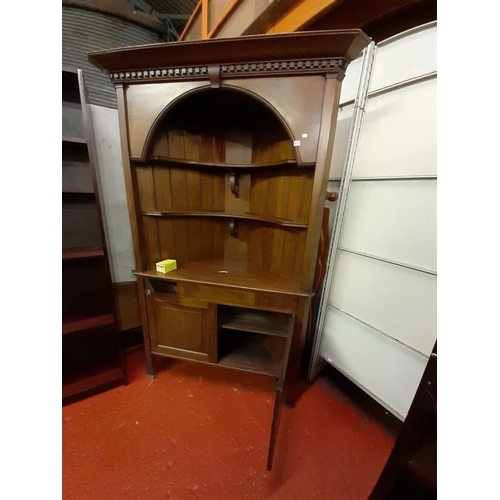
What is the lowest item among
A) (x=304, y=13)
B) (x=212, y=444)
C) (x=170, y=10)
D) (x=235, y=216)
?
(x=212, y=444)

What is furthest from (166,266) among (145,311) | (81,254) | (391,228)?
(391,228)

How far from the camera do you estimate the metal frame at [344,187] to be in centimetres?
120

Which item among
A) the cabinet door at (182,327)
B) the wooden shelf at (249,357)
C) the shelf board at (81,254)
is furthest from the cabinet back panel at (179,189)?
the wooden shelf at (249,357)

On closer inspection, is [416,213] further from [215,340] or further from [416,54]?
[215,340]

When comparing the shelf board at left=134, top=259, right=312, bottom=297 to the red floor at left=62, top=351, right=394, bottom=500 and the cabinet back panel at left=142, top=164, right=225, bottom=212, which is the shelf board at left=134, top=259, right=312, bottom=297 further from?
the red floor at left=62, top=351, right=394, bottom=500

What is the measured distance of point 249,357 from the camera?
1506mm

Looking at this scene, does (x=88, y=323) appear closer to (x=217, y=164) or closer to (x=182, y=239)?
(x=182, y=239)

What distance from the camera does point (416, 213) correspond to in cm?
108

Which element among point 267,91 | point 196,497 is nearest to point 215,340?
point 196,497

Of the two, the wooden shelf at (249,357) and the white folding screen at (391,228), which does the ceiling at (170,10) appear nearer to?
the white folding screen at (391,228)

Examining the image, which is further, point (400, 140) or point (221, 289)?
point (221, 289)

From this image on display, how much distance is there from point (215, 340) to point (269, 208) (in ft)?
3.11

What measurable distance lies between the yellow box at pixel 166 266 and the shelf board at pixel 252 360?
693mm

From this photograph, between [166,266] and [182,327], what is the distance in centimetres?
42
